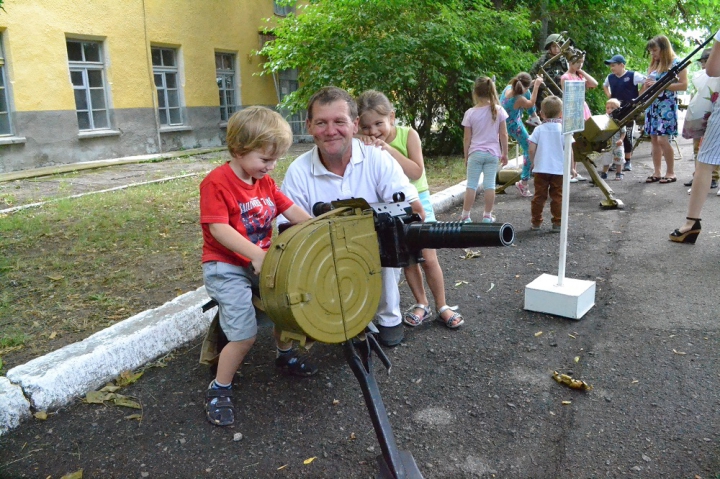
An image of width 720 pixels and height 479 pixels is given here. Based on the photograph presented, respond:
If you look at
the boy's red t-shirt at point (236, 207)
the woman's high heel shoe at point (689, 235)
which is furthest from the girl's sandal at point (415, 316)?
the woman's high heel shoe at point (689, 235)

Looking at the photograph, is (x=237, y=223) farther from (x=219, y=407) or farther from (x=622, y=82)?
(x=622, y=82)

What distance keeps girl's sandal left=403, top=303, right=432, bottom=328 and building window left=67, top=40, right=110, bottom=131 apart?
11.4m

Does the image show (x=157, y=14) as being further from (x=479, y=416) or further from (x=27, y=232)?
(x=479, y=416)

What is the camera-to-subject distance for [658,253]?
15.0ft

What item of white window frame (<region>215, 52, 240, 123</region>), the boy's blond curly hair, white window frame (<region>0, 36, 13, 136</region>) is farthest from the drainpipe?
the boy's blond curly hair

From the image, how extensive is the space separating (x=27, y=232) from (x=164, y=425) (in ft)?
12.2

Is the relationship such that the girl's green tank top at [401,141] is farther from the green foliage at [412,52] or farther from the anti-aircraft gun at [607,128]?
the green foliage at [412,52]

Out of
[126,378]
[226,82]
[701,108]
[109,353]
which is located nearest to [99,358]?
[109,353]

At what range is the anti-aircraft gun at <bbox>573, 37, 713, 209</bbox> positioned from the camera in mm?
6266

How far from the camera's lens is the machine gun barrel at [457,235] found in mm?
1881

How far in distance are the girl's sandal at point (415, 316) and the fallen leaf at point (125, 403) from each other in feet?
5.11

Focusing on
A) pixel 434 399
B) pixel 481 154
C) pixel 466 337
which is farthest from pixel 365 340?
pixel 481 154

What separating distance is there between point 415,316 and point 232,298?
1.32m

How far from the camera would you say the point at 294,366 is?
9.30ft
